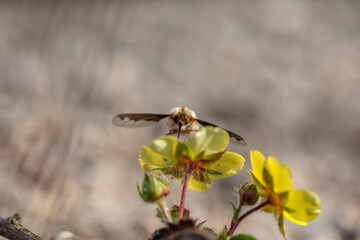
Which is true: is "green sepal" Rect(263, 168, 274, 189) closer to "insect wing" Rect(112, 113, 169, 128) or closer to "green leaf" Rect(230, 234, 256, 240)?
"green leaf" Rect(230, 234, 256, 240)


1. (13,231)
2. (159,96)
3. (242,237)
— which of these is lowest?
(13,231)

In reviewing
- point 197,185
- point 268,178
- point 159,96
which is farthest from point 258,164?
point 159,96

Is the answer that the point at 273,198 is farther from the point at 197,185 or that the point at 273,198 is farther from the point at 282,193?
the point at 197,185

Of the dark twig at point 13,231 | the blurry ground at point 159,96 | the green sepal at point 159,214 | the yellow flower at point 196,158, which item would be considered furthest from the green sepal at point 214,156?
the blurry ground at point 159,96

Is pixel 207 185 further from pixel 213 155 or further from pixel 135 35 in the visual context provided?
pixel 135 35

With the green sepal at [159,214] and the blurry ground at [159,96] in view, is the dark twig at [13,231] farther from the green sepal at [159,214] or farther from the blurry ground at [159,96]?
the blurry ground at [159,96]
